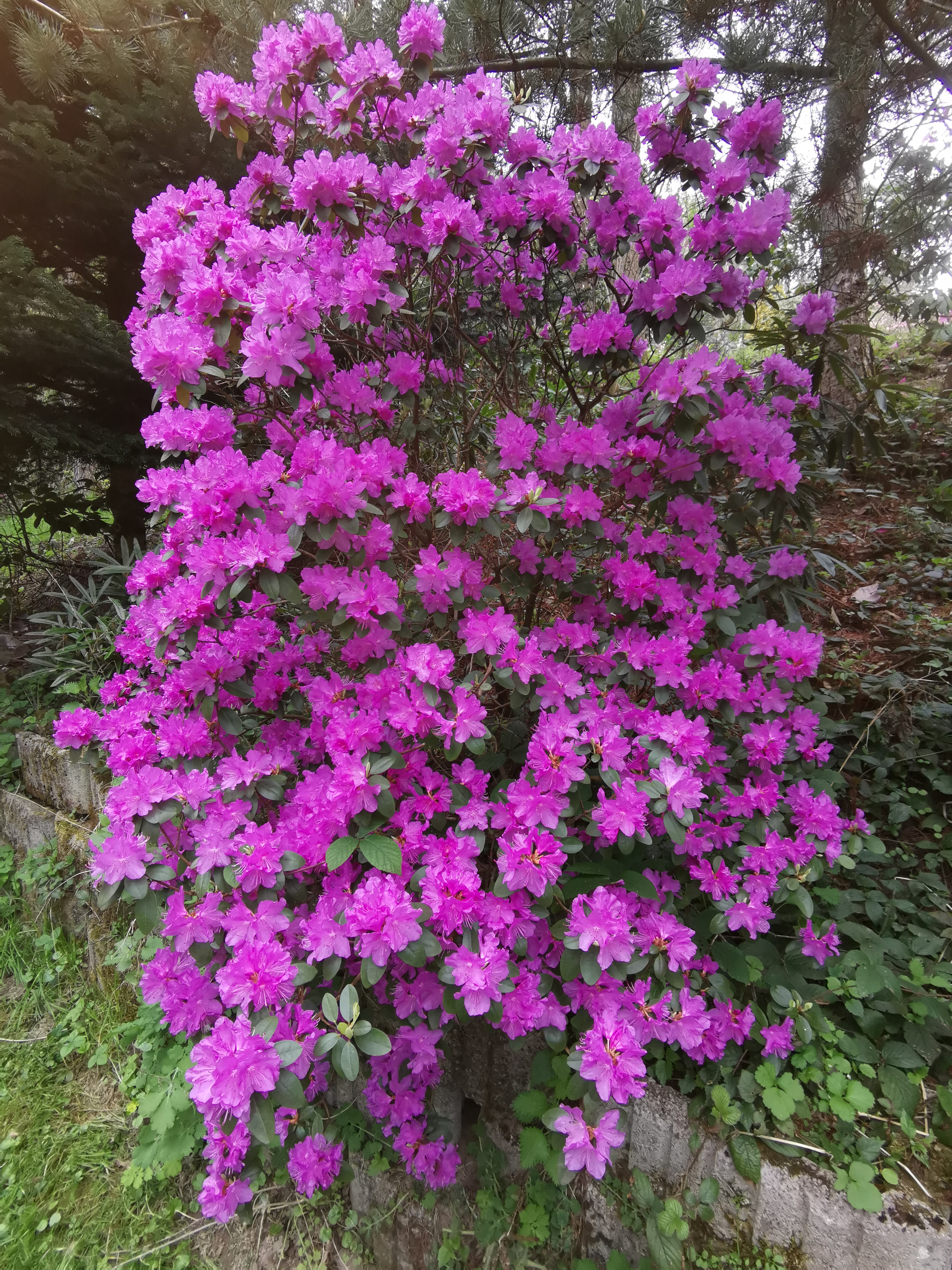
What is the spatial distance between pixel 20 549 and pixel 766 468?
3.90m

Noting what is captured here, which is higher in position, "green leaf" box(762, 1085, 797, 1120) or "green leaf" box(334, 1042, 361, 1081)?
"green leaf" box(334, 1042, 361, 1081)

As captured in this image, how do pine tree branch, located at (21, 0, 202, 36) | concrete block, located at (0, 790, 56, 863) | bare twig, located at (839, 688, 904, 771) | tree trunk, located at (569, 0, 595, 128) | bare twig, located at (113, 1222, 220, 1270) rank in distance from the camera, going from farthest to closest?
concrete block, located at (0, 790, 56, 863), tree trunk, located at (569, 0, 595, 128), pine tree branch, located at (21, 0, 202, 36), bare twig, located at (839, 688, 904, 771), bare twig, located at (113, 1222, 220, 1270)

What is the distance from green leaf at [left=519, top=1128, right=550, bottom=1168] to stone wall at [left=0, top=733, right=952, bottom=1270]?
164mm

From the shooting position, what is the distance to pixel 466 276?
1915 millimetres

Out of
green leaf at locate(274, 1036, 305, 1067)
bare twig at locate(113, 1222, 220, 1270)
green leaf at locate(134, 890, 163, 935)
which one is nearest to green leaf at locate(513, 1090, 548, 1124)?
green leaf at locate(274, 1036, 305, 1067)

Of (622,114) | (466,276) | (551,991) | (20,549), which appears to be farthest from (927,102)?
(20,549)

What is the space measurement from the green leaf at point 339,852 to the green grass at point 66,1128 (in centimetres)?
147

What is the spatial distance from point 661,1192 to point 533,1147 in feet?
0.95

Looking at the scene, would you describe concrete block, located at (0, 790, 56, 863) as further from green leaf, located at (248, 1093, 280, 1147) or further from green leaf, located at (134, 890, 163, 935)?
green leaf, located at (248, 1093, 280, 1147)

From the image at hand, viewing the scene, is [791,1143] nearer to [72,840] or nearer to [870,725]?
[870,725]

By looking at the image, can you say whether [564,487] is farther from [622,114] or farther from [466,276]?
[622,114]

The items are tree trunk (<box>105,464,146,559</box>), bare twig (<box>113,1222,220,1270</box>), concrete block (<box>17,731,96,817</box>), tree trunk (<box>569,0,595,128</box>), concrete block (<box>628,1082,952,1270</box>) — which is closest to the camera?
concrete block (<box>628,1082,952,1270</box>)

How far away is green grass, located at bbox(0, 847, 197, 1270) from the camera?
5.66 ft

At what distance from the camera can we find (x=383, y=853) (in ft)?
3.48
